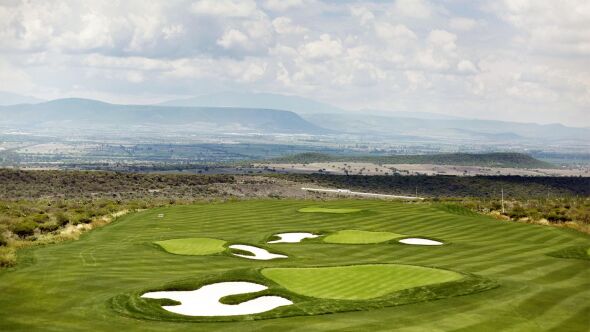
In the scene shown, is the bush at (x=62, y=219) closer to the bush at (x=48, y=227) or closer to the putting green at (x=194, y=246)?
the bush at (x=48, y=227)

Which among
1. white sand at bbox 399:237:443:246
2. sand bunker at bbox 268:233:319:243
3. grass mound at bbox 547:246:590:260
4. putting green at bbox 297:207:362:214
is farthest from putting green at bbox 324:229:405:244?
putting green at bbox 297:207:362:214

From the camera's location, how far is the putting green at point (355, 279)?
22.8m

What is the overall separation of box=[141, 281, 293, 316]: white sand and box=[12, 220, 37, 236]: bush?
67.6 feet

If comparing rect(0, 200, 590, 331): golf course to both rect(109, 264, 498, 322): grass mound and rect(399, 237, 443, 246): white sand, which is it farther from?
rect(399, 237, 443, 246): white sand

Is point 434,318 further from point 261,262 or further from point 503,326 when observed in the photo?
point 261,262

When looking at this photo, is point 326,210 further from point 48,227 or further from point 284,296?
point 284,296

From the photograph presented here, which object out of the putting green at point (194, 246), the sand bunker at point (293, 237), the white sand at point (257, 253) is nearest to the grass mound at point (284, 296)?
the white sand at point (257, 253)

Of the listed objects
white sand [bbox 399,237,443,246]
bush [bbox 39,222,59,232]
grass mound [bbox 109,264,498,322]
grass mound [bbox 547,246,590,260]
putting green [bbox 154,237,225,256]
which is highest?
grass mound [bbox 547,246,590,260]

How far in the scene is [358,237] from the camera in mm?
39781

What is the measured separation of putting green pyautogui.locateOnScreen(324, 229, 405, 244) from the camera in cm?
3856

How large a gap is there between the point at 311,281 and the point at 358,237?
51.3ft

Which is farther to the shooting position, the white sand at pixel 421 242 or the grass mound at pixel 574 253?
the white sand at pixel 421 242

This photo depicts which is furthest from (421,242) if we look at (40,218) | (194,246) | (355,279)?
(40,218)

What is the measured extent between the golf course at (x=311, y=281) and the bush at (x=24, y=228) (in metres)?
3.76
